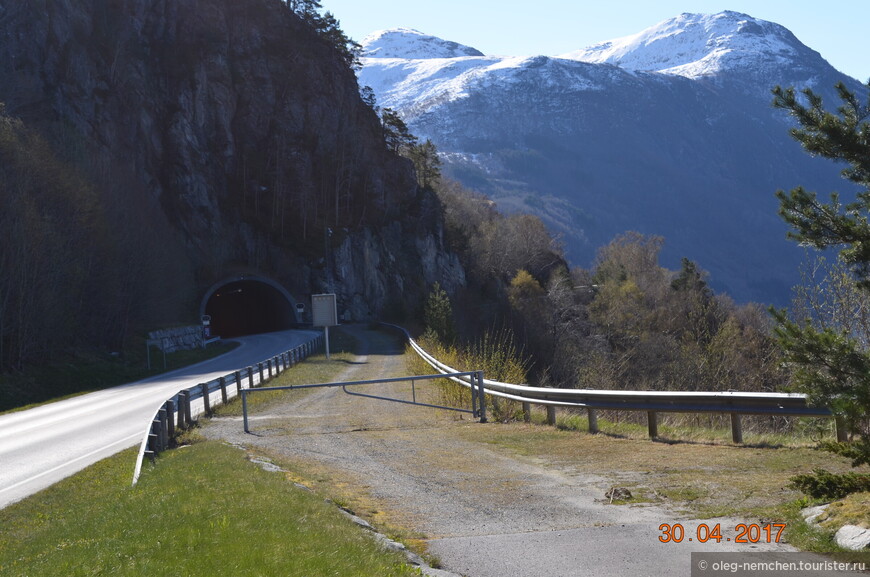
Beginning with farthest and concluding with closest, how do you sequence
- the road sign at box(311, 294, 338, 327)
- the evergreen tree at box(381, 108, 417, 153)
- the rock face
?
the evergreen tree at box(381, 108, 417, 153) < the rock face < the road sign at box(311, 294, 338, 327)

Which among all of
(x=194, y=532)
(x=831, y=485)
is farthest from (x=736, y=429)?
(x=194, y=532)

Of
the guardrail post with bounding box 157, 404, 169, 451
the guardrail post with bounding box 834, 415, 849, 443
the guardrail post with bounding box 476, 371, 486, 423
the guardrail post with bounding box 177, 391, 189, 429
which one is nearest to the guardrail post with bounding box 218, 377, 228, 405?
the guardrail post with bounding box 177, 391, 189, 429

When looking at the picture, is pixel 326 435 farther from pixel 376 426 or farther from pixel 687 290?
pixel 687 290

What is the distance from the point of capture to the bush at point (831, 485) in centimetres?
704

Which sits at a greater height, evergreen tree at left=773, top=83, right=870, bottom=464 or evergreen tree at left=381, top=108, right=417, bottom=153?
evergreen tree at left=381, top=108, right=417, bottom=153

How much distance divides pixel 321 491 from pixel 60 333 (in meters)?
33.3

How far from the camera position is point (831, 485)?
7133 mm

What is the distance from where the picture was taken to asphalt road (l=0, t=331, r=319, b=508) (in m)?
14.9

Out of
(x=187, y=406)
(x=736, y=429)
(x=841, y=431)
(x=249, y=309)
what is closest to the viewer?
(x=841, y=431)

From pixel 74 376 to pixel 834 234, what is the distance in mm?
36332

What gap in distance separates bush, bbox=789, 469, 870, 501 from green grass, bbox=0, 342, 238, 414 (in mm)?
26665

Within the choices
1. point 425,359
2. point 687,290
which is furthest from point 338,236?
point 425,359

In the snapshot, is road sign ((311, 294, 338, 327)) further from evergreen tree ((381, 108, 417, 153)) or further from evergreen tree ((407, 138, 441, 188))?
evergreen tree ((407, 138, 441, 188))

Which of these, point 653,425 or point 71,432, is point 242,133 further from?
point 653,425
